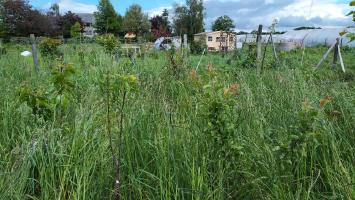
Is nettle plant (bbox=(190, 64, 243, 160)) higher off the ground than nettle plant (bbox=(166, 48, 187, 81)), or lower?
lower

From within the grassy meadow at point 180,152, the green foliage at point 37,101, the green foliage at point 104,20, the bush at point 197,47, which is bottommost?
the grassy meadow at point 180,152

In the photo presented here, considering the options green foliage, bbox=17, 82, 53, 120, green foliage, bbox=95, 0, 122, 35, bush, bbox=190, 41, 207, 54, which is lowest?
green foliage, bbox=17, 82, 53, 120

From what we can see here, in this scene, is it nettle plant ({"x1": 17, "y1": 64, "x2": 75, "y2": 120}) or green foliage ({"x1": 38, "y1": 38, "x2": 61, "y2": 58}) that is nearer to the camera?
nettle plant ({"x1": 17, "y1": 64, "x2": 75, "y2": 120})

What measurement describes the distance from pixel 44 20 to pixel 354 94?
5200cm

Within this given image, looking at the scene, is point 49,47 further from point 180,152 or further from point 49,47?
point 180,152

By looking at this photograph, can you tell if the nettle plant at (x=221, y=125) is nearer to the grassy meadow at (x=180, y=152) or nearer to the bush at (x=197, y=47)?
the grassy meadow at (x=180, y=152)

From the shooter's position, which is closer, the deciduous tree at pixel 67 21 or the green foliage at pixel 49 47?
the green foliage at pixel 49 47

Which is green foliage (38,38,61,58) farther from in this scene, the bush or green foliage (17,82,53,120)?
the bush

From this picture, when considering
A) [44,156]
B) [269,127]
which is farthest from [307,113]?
[44,156]

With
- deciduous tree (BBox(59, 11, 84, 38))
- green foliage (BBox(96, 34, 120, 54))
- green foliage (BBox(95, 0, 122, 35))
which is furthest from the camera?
deciduous tree (BBox(59, 11, 84, 38))

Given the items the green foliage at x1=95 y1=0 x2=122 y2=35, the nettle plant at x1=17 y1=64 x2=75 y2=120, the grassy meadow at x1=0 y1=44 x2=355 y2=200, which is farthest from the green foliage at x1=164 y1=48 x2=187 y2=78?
the grassy meadow at x1=0 y1=44 x2=355 y2=200

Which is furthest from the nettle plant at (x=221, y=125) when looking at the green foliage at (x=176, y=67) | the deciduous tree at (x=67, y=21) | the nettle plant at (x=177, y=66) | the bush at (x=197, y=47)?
the deciduous tree at (x=67, y=21)

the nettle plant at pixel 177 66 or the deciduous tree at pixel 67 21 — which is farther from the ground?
the deciduous tree at pixel 67 21

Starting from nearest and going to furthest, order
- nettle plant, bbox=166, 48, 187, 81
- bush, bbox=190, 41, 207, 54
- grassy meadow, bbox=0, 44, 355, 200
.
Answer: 1. grassy meadow, bbox=0, 44, 355, 200
2. nettle plant, bbox=166, 48, 187, 81
3. bush, bbox=190, 41, 207, 54
